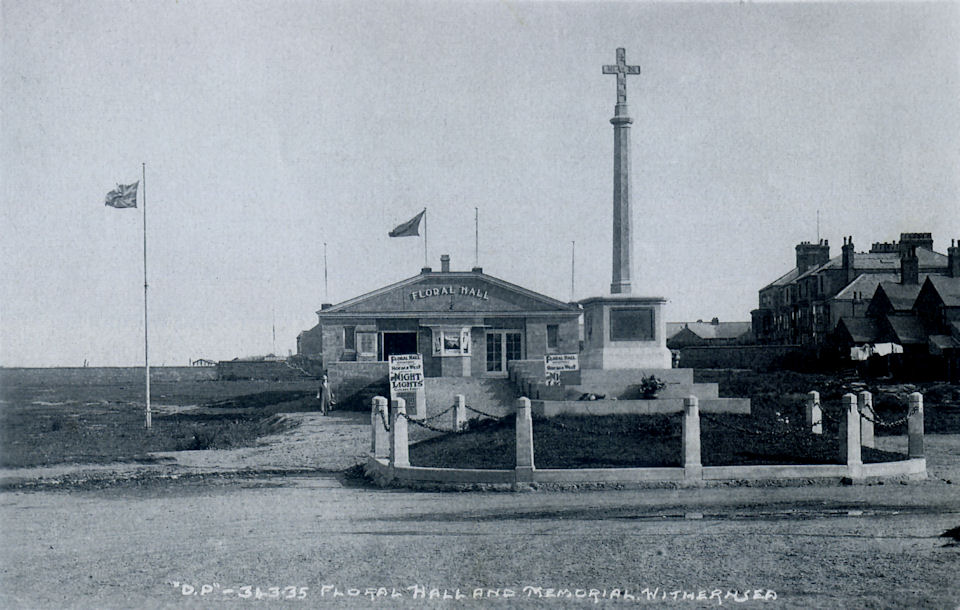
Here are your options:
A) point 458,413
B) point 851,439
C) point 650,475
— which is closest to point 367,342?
point 458,413

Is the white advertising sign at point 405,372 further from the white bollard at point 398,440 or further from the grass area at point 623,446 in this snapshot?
the white bollard at point 398,440

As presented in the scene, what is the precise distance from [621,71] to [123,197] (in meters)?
15.5

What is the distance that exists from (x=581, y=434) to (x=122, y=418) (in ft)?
80.2

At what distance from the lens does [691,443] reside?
14195 millimetres

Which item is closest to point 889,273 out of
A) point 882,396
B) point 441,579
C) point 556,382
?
point 882,396

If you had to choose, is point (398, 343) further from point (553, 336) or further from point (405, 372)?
point (405, 372)

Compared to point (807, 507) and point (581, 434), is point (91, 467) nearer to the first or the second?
point (581, 434)

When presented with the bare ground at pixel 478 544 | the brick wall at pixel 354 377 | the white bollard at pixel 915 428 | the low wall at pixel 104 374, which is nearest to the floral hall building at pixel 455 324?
the brick wall at pixel 354 377

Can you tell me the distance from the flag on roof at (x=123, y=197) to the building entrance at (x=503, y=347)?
1574cm

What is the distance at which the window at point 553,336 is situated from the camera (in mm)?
37875

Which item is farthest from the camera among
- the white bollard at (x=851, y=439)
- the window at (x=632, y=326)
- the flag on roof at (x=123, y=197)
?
the flag on roof at (x=123, y=197)

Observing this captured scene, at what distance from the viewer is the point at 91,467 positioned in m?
18.9

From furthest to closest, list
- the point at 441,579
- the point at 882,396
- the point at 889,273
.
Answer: the point at 889,273
the point at 882,396
the point at 441,579

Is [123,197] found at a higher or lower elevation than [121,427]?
higher
